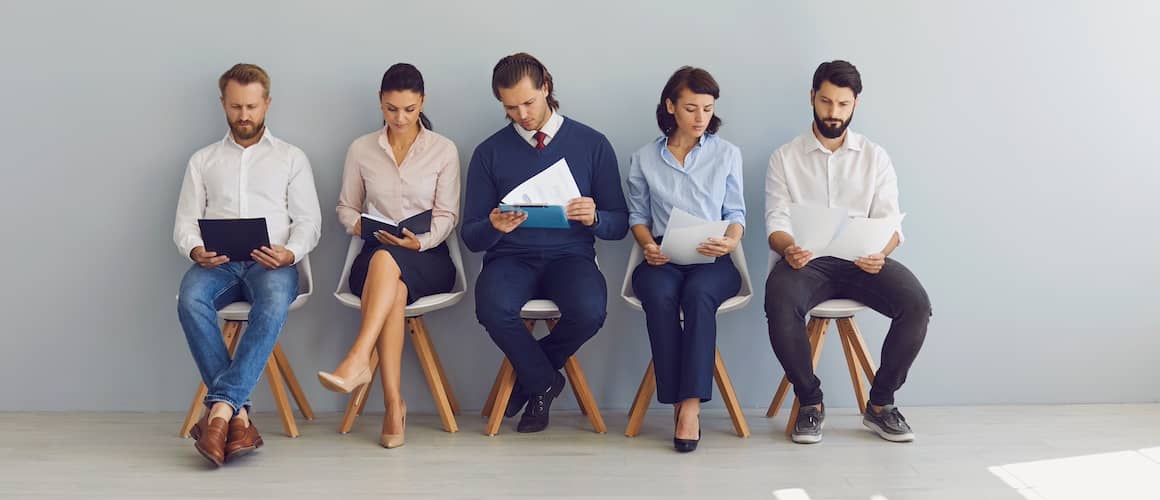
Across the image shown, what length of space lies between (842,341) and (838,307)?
0.98ft

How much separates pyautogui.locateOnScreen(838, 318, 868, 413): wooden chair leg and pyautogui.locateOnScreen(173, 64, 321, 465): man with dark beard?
6.36ft

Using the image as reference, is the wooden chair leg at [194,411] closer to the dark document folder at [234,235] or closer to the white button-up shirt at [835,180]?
the dark document folder at [234,235]

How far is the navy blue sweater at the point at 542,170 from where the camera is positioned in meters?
3.63

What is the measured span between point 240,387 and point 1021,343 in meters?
2.91

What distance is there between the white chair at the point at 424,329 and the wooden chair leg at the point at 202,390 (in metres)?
0.38

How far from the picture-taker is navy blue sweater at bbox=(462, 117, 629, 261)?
3.63 meters

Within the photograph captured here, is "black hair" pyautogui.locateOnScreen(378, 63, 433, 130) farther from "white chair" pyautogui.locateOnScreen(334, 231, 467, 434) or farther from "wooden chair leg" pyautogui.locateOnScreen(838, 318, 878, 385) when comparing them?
"wooden chair leg" pyautogui.locateOnScreen(838, 318, 878, 385)

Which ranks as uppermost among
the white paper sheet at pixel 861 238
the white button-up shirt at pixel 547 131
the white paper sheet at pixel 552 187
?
the white button-up shirt at pixel 547 131

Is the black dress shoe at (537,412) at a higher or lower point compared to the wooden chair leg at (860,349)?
lower

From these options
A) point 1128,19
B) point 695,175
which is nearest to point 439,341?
point 695,175

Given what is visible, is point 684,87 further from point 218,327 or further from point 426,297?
point 218,327

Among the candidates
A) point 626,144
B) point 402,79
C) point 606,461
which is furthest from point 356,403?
point 626,144

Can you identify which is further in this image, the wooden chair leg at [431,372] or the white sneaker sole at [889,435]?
the wooden chair leg at [431,372]

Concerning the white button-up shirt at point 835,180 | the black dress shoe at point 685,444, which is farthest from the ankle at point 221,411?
the white button-up shirt at point 835,180
